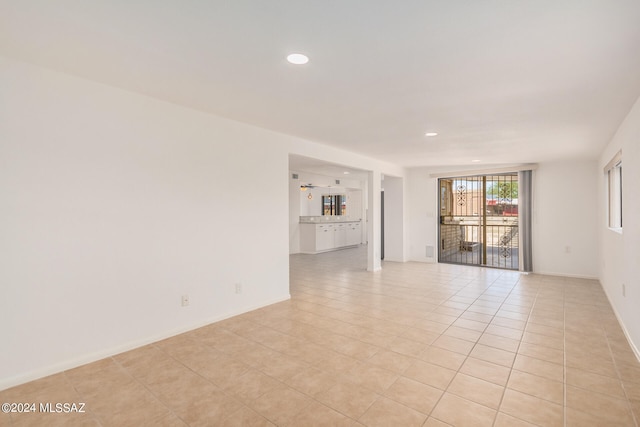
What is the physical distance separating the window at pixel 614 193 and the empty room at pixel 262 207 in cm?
10

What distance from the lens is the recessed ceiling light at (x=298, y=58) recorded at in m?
2.17

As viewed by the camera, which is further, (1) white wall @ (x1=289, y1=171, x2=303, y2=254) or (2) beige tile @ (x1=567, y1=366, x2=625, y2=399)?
(1) white wall @ (x1=289, y1=171, x2=303, y2=254)

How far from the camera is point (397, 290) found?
5133 mm

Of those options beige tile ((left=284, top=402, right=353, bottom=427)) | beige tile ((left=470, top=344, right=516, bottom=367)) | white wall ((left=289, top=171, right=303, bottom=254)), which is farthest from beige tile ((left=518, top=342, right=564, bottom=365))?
white wall ((left=289, top=171, right=303, bottom=254))

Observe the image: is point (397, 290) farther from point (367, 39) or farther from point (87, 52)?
point (87, 52)

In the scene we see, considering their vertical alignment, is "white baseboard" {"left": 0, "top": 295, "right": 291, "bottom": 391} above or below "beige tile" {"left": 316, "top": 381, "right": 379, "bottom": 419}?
above

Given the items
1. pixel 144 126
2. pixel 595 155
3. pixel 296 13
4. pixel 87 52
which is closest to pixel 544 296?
pixel 595 155

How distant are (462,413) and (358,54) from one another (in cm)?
240

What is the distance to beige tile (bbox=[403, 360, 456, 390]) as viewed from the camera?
2.39m

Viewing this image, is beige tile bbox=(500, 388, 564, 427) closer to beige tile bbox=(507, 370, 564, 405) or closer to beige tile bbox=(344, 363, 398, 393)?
beige tile bbox=(507, 370, 564, 405)

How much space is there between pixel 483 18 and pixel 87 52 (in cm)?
249

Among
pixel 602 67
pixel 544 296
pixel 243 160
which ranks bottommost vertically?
pixel 544 296

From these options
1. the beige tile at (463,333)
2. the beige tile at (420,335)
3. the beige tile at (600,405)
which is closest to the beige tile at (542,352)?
the beige tile at (463,333)

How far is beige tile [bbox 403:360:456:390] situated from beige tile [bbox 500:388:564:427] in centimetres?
38
